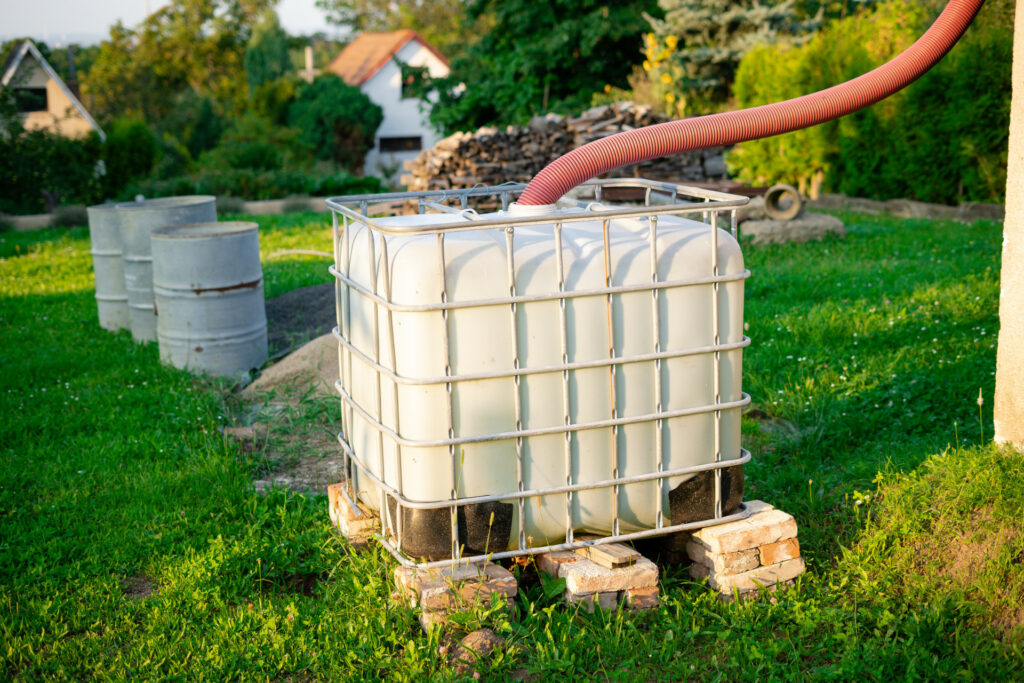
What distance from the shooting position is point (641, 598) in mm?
2613

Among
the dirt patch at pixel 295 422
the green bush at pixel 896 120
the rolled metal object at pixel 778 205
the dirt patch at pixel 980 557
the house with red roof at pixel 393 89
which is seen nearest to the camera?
the dirt patch at pixel 980 557

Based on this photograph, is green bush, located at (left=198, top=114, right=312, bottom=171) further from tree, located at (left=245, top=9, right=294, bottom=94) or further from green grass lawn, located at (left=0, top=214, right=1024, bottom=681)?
green grass lawn, located at (left=0, top=214, right=1024, bottom=681)

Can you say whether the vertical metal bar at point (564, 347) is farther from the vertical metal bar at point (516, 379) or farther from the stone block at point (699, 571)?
the stone block at point (699, 571)

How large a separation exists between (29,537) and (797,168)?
1281 cm

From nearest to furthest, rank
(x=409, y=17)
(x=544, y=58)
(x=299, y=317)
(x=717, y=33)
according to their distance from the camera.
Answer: (x=299, y=317) → (x=544, y=58) → (x=717, y=33) → (x=409, y=17)

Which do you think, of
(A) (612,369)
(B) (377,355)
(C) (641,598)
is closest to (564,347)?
(A) (612,369)

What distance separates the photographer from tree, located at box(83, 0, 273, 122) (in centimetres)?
3538

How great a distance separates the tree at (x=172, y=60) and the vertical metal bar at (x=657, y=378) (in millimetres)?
34758

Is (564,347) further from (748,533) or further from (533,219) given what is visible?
(748,533)

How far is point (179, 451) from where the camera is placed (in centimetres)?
407

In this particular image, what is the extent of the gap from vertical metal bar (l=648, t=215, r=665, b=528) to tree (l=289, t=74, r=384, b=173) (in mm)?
28435

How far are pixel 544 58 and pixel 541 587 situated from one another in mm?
16055

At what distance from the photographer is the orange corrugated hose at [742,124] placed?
9.48ft

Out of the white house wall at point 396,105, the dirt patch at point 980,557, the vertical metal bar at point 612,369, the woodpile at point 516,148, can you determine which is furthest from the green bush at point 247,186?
the white house wall at point 396,105
